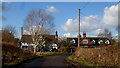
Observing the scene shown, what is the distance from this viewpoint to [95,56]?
57.7ft

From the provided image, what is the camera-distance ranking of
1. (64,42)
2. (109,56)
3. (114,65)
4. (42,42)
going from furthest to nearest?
(64,42)
(42,42)
(109,56)
(114,65)

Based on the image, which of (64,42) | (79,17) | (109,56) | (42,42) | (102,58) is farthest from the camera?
(64,42)

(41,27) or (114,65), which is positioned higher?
(41,27)

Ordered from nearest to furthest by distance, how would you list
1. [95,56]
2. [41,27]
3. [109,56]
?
[109,56] < [95,56] < [41,27]

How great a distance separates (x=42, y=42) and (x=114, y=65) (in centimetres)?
4270

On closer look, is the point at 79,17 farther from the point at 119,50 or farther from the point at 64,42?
the point at 64,42

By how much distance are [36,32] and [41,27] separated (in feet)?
6.04

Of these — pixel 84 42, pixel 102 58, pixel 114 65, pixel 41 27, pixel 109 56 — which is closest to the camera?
pixel 114 65

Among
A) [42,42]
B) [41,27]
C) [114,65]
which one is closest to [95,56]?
[114,65]

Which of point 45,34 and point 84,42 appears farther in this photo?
point 84,42

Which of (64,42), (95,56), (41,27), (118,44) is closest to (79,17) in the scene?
(95,56)

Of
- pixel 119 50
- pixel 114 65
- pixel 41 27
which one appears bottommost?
pixel 114 65

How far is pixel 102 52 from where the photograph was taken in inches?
636

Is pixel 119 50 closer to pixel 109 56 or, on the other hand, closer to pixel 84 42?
pixel 109 56
